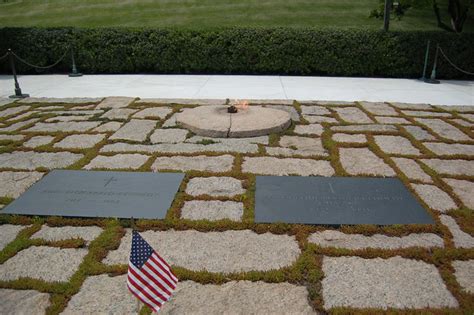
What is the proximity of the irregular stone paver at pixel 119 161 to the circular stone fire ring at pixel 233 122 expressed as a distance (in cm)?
110

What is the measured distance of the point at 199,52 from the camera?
37.5 ft

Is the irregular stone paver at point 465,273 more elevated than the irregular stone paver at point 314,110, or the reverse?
the irregular stone paver at point 465,273

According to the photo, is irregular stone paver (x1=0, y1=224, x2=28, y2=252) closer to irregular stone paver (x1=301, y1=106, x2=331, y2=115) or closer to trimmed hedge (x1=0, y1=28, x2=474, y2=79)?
irregular stone paver (x1=301, y1=106, x2=331, y2=115)

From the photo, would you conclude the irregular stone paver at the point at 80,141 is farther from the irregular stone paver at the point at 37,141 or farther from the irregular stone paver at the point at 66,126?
the irregular stone paver at the point at 66,126

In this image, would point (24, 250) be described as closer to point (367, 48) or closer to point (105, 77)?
point (105, 77)

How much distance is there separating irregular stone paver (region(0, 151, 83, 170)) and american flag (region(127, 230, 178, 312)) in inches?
115

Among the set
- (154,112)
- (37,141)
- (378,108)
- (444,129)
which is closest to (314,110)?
(378,108)

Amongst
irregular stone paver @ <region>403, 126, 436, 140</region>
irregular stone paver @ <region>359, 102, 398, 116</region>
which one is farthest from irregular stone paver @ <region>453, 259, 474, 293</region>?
irregular stone paver @ <region>359, 102, 398, 116</region>

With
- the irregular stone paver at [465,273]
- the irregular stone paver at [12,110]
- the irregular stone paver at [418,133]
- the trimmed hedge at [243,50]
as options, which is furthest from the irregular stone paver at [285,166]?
the trimmed hedge at [243,50]

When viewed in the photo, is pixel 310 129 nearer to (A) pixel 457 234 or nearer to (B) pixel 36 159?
(A) pixel 457 234

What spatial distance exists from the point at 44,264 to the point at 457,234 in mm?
3123

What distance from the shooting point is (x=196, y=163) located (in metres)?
4.74

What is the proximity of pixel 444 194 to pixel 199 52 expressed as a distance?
8630mm

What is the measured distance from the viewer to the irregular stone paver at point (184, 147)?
514cm
